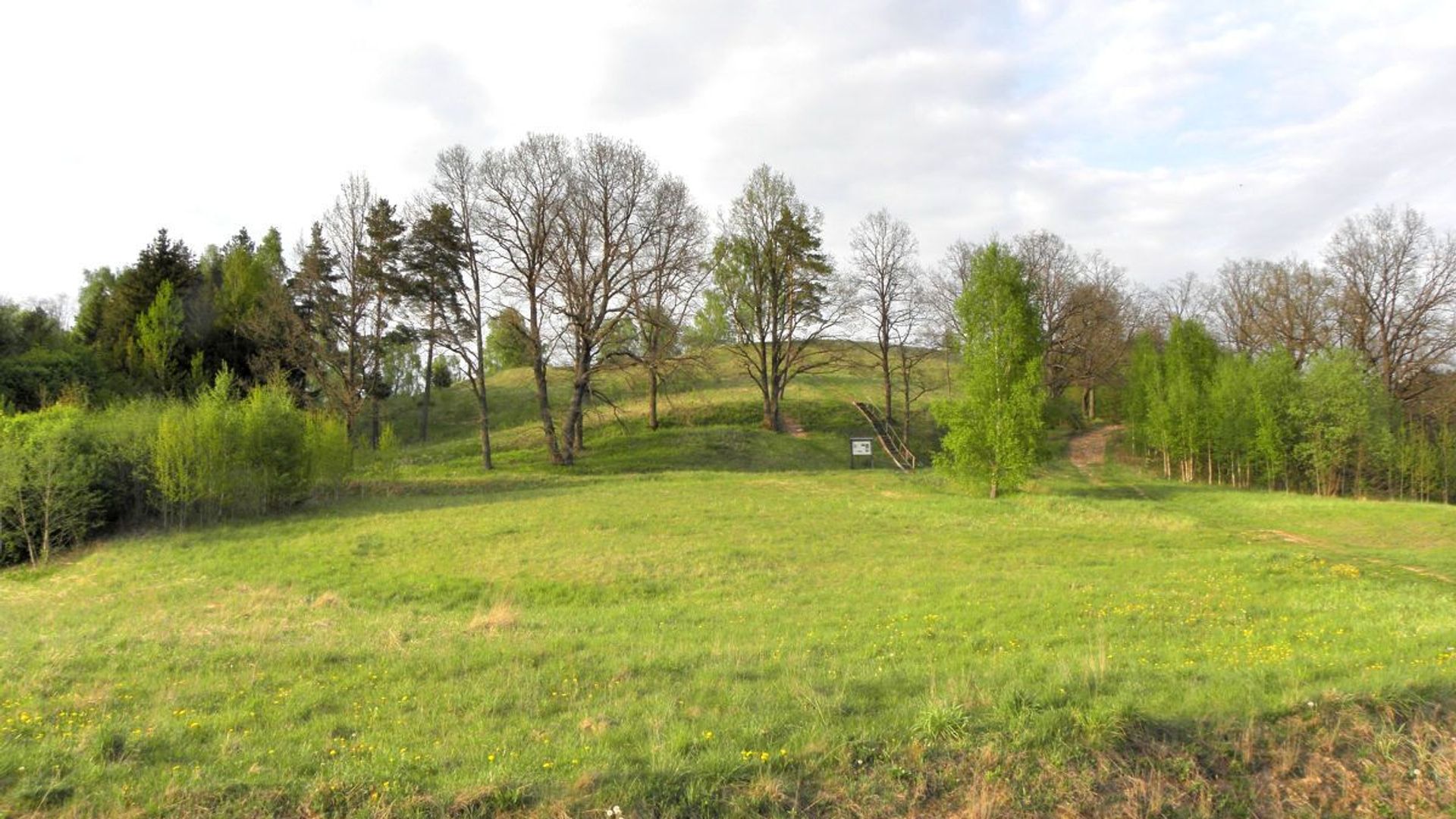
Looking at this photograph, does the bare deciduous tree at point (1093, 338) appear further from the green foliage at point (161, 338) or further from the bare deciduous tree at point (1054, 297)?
the green foliage at point (161, 338)

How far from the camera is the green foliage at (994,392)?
A: 28.3 m

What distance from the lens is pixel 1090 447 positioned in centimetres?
5022

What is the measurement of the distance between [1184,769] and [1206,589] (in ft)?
27.8

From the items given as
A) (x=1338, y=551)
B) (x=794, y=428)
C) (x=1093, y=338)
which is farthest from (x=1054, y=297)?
(x=1338, y=551)

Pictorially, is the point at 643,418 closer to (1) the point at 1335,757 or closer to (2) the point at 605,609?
(2) the point at 605,609

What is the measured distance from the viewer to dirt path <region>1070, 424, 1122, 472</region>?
1800 inches

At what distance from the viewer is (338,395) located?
35.9 metres

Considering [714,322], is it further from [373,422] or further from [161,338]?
[161,338]

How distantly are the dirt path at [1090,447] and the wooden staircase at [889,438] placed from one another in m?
10.0

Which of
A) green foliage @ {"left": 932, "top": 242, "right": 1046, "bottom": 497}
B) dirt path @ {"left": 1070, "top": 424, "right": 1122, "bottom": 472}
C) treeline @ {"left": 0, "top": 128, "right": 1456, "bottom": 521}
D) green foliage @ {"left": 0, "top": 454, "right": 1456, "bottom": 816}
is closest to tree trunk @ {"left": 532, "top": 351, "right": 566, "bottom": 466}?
treeline @ {"left": 0, "top": 128, "right": 1456, "bottom": 521}

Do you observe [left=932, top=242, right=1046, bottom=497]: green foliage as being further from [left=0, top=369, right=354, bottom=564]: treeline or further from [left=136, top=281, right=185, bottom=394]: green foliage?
[left=136, top=281, right=185, bottom=394]: green foliage

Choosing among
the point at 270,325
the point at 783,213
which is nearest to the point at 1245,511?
the point at 783,213

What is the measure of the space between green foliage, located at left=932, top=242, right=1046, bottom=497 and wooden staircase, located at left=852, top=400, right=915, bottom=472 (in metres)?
9.01

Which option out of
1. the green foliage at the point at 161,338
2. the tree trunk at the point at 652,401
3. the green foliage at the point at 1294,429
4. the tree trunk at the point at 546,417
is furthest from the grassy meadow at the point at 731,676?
the tree trunk at the point at 652,401
